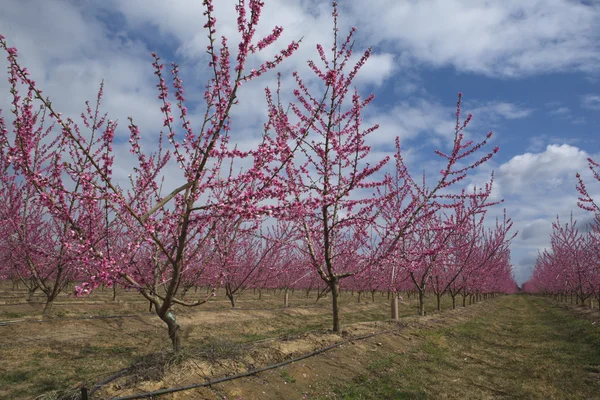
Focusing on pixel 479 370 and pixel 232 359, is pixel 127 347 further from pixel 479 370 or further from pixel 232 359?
pixel 479 370

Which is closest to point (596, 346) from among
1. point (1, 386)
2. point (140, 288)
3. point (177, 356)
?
point (177, 356)

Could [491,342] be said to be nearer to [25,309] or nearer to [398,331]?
[398,331]

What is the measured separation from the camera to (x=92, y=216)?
5.50 metres

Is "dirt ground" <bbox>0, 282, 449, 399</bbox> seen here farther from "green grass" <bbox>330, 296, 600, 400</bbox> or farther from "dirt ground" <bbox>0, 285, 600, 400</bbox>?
"green grass" <bbox>330, 296, 600, 400</bbox>

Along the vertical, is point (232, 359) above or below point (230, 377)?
above

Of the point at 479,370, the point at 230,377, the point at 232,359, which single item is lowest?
the point at 479,370

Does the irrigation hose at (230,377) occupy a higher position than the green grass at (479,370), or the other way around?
the irrigation hose at (230,377)

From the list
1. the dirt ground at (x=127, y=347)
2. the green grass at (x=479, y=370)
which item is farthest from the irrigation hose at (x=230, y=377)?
the green grass at (x=479, y=370)

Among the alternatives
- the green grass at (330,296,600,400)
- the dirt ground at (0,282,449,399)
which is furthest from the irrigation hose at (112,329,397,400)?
the green grass at (330,296,600,400)

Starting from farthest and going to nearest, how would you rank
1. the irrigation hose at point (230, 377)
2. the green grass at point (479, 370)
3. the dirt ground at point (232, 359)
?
the green grass at point (479, 370)
the dirt ground at point (232, 359)
the irrigation hose at point (230, 377)

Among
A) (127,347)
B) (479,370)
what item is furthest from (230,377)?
(479,370)

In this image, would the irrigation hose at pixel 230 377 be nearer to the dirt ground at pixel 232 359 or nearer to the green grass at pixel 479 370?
the dirt ground at pixel 232 359

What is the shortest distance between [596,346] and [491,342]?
10.5 ft

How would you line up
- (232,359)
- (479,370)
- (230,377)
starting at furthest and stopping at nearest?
(479,370), (232,359), (230,377)
